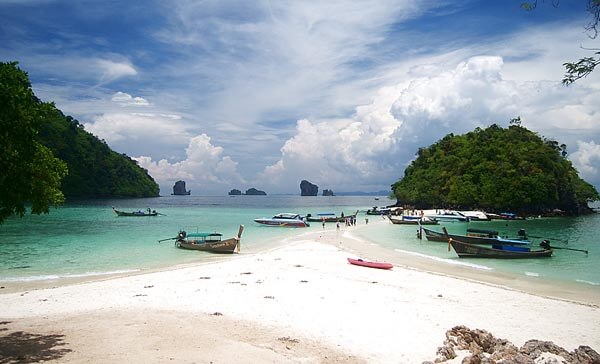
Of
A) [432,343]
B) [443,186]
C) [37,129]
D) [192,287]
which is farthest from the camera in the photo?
[443,186]

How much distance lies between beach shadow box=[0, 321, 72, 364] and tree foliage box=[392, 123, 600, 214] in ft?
296

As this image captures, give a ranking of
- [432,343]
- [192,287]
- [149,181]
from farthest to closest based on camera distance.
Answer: [149,181], [192,287], [432,343]

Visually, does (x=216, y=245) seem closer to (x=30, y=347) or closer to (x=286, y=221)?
(x=30, y=347)

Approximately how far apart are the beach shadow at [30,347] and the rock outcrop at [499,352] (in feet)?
26.6

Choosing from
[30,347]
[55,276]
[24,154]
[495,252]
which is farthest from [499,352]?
[495,252]

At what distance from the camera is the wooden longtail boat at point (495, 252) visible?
95.5 ft

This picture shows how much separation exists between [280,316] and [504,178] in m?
87.3

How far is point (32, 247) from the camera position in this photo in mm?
32406

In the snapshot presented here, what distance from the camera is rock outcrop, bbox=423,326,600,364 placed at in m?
8.32

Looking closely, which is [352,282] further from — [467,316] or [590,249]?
[590,249]

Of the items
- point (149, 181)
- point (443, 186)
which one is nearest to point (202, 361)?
point (443, 186)

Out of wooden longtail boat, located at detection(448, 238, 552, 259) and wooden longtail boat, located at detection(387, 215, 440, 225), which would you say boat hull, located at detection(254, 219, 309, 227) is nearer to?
wooden longtail boat, located at detection(387, 215, 440, 225)

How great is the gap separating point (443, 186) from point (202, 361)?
99.0 m

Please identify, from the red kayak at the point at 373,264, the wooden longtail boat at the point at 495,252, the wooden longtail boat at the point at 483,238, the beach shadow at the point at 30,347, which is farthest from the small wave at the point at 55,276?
the wooden longtail boat at the point at 483,238
